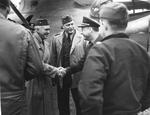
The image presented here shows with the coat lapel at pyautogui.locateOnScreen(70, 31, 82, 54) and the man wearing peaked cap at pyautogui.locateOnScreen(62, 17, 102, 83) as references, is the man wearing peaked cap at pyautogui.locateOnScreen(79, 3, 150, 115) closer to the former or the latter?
the man wearing peaked cap at pyautogui.locateOnScreen(62, 17, 102, 83)

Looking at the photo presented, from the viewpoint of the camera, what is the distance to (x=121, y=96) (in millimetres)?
3467

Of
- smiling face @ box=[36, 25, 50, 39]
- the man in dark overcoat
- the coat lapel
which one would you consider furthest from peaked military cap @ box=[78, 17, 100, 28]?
the man in dark overcoat

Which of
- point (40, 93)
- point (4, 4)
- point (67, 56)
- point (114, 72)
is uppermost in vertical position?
point (4, 4)

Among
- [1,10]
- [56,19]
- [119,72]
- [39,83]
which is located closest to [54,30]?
[56,19]

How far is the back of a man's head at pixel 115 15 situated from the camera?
356 centimetres

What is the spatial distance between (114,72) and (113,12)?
60 centimetres

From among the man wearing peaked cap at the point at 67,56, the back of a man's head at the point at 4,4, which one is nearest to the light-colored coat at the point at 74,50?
the man wearing peaked cap at the point at 67,56

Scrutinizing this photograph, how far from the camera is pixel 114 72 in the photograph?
3.43m

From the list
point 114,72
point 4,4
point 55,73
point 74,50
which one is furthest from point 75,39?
point 114,72

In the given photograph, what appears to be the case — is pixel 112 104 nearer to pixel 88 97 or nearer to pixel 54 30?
pixel 88 97

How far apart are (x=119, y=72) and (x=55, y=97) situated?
3665 mm

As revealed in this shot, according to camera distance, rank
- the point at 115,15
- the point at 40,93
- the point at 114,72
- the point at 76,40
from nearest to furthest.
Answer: the point at 114,72 < the point at 115,15 < the point at 40,93 < the point at 76,40

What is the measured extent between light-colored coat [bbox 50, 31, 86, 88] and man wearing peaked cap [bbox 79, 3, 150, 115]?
2970mm

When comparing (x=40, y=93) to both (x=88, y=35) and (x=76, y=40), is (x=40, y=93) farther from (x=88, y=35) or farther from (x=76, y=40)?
(x=76, y=40)
